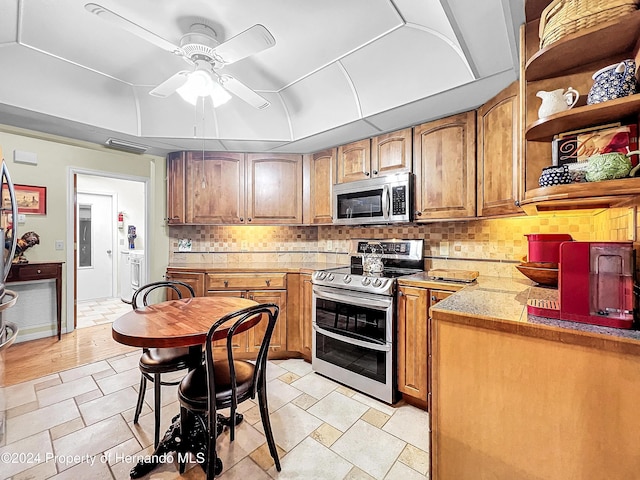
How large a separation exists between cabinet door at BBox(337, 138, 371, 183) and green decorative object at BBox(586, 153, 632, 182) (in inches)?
71.4

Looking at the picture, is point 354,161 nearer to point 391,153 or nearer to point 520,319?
point 391,153

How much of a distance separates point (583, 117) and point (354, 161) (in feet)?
6.23

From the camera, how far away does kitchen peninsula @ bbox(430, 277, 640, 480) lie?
917mm

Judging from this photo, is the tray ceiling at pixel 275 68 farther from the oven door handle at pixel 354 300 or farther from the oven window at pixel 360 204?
the oven door handle at pixel 354 300

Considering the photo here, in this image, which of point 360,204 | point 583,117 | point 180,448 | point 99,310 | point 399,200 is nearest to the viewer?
point 583,117

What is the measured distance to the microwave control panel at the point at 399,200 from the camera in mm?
2486

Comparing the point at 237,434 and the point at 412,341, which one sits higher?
the point at 412,341

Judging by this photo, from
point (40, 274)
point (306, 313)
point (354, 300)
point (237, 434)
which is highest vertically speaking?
point (40, 274)

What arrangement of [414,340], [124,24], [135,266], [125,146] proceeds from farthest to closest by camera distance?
[135,266]
[125,146]
[414,340]
[124,24]

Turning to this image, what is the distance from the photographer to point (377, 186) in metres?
2.66

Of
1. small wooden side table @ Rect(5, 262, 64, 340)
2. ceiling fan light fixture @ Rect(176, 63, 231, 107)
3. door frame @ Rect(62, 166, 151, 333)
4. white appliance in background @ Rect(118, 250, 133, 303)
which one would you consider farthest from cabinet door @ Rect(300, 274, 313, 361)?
white appliance in background @ Rect(118, 250, 133, 303)

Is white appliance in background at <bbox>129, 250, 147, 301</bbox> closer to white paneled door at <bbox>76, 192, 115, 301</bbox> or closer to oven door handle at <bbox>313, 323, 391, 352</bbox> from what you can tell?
white paneled door at <bbox>76, 192, 115, 301</bbox>

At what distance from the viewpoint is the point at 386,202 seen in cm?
259

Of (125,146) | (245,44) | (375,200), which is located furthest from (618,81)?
(125,146)
